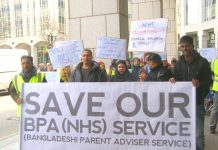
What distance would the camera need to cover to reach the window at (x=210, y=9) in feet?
123

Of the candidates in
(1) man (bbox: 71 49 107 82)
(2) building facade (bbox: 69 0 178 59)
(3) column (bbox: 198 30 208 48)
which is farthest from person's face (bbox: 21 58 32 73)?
(3) column (bbox: 198 30 208 48)

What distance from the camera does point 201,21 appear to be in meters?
40.5

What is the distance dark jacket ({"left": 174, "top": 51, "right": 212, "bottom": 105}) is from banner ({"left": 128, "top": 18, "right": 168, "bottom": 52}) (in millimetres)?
1497

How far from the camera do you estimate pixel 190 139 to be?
4238 mm

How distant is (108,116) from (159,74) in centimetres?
125

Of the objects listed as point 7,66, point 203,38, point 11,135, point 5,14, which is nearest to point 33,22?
point 5,14

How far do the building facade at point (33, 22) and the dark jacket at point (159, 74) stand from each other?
5372cm

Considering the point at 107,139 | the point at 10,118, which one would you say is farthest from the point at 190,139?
the point at 10,118

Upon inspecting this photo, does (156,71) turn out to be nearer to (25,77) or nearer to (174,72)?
(174,72)

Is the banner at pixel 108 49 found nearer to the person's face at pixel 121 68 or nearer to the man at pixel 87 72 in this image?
the person's face at pixel 121 68

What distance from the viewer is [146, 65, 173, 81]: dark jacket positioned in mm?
5387

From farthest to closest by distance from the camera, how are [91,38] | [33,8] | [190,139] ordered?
[33,8] → [91,38] → [190,139]

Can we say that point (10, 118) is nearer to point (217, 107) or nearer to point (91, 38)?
point (91, 38)

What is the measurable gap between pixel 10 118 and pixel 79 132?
8.23m
